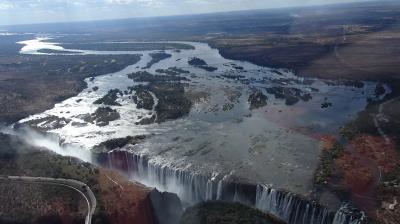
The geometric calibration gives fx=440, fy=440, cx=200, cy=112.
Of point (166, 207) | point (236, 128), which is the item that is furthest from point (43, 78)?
point (166, 207)

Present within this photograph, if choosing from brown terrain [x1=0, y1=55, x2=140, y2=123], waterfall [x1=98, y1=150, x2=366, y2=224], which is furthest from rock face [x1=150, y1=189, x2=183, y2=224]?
brown terrain [x1=0, y1=55, x2=140, y2=123]

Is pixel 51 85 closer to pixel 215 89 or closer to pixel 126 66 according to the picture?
pixel 126 66

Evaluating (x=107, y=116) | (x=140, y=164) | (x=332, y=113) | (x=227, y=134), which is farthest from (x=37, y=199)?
(x=332, y=113)

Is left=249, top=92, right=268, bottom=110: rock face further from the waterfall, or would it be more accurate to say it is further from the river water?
the waterfall

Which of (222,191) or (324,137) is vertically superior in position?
(324,137)

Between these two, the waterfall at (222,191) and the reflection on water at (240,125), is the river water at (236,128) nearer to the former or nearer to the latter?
the reflection on water at (240,125)

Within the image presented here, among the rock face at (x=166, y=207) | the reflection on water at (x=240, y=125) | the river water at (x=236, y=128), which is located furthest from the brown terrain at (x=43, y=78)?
the rock face at (x=166, y=207)

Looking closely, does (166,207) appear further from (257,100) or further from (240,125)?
(257,100)
